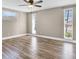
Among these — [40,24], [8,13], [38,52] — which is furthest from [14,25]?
[38,52]

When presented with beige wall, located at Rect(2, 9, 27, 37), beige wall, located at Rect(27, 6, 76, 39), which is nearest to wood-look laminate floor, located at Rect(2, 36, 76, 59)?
beige wall, located at Rect(27, 6, 76, 39)

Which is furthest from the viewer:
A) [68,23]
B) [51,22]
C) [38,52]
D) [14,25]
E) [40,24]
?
[40,24]

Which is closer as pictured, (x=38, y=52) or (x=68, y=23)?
(x=38, y=52)

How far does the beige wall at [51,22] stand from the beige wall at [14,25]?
1.60 m

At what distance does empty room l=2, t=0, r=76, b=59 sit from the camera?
5.16 m

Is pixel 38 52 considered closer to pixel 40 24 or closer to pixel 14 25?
pixel 40 24

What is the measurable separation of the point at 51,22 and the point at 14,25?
11.0 ft

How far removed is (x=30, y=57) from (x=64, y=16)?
4.29 metres

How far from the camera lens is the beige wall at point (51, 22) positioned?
6.44 m

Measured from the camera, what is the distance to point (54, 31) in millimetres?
6930

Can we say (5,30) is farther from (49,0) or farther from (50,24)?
(49,0)

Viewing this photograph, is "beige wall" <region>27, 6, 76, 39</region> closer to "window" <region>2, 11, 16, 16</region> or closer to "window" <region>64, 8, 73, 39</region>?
"window" <region>64, 8, 73, 39</region>

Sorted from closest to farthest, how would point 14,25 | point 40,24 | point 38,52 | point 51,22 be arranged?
1. point 38,52
2. point 51,22
3. point 14,25
4. point 40,24

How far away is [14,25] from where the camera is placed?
7918 mm
